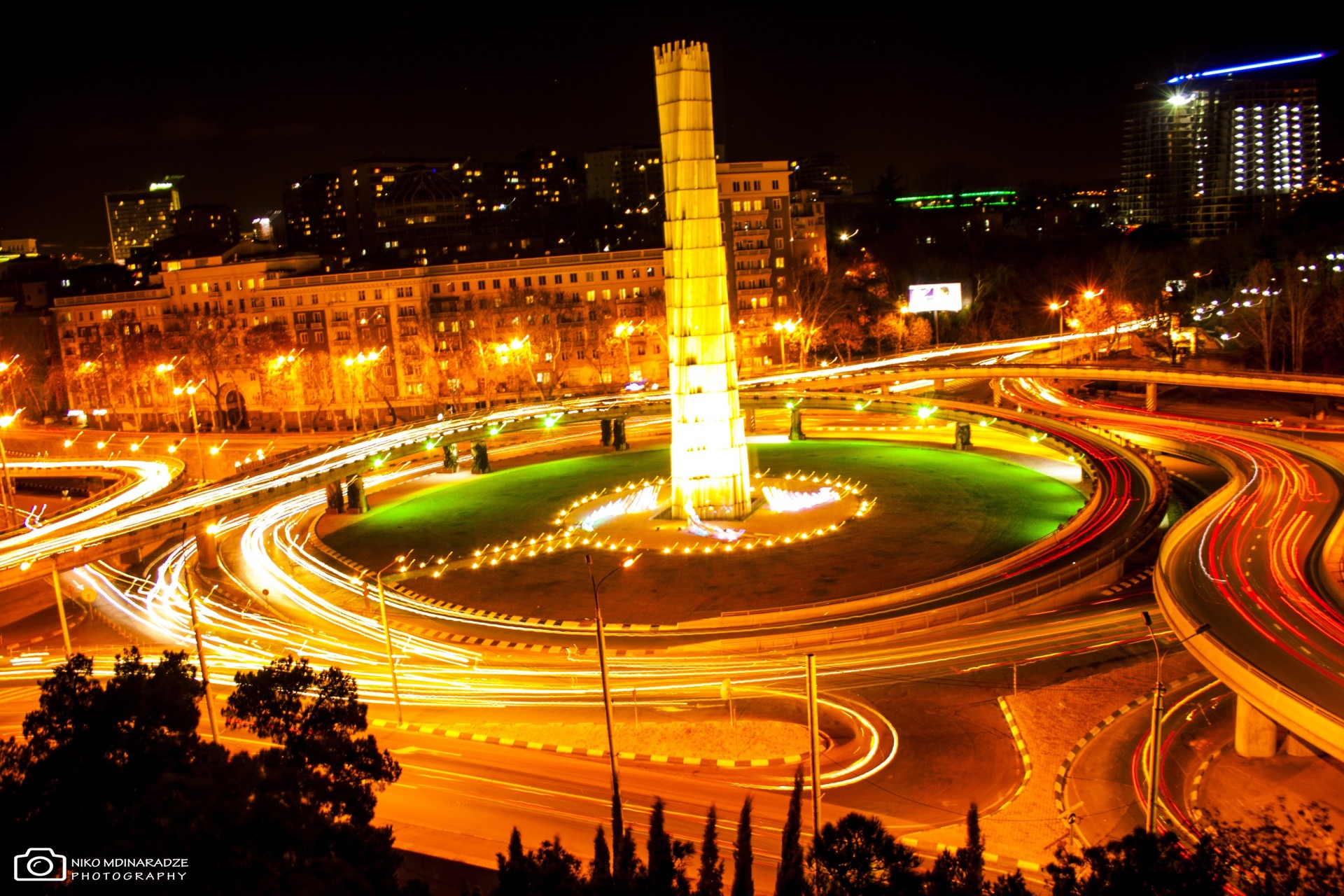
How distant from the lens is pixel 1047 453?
61.1 m

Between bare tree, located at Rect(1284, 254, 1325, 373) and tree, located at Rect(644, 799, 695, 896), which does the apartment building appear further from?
tree, located at Rect(644, 799, 695, 896)

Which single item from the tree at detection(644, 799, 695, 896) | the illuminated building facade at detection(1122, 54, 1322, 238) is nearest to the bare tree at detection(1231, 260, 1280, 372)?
the tree at detection(644, 799, 695, 896)

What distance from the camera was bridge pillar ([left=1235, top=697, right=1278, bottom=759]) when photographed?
23.8m

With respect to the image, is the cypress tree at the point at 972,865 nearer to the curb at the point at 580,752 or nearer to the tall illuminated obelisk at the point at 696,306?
the curb at the point at 580,752

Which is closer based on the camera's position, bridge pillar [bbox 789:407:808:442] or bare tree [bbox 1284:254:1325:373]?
bridge pillar [bbox 789:407:808:442]

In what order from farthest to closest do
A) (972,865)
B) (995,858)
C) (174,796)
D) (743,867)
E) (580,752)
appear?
(580,752) < (995,858) < (743,867) < (174,796) < (972,865)

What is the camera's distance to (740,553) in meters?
44.2

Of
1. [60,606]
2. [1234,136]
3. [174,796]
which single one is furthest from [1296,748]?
[1234,136]

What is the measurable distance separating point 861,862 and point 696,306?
1344 inches

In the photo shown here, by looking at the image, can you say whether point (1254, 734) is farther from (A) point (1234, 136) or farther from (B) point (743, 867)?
(A) point (1234, 136)

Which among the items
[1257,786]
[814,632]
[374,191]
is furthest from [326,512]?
[374,191]

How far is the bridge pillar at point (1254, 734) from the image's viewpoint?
2383 cm

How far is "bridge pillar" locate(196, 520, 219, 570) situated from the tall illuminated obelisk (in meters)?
22.1

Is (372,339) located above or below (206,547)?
above
